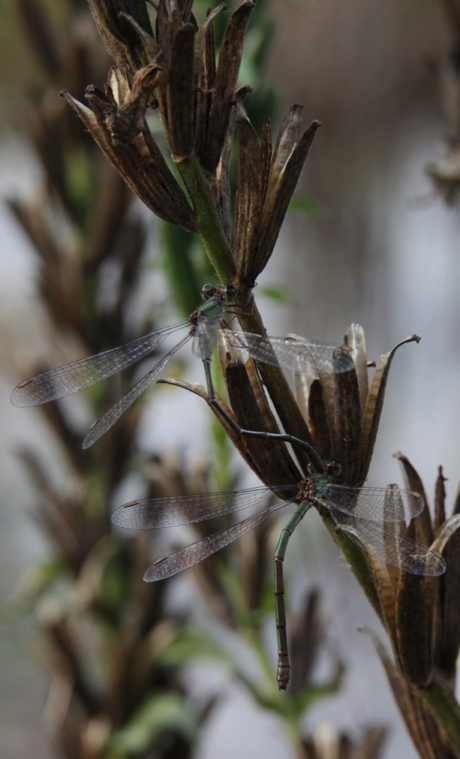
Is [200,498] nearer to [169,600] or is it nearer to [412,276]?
[169,600]

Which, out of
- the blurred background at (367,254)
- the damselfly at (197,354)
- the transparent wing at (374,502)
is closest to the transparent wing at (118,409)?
the damselfly at (197,354)

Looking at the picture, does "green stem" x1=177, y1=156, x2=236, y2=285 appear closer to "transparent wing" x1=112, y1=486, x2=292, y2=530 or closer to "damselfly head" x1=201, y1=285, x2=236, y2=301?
"damselfly head" x1=201, y1=285, x2=236, y2=301

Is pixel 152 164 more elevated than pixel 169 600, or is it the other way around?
pixel 152 164

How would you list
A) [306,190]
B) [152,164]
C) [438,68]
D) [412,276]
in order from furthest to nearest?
[306,190], [412,276], [438,68], [152,164]

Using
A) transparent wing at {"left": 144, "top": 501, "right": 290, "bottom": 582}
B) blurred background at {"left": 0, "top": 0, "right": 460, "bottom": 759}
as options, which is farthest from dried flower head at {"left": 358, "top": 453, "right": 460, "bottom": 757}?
blurred background at {"left": 0, "top": 0, "right": 460, "bottom": 759}

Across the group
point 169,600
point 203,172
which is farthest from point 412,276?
point 203,172

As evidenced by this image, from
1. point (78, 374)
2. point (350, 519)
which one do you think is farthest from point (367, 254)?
point (350, 519)
